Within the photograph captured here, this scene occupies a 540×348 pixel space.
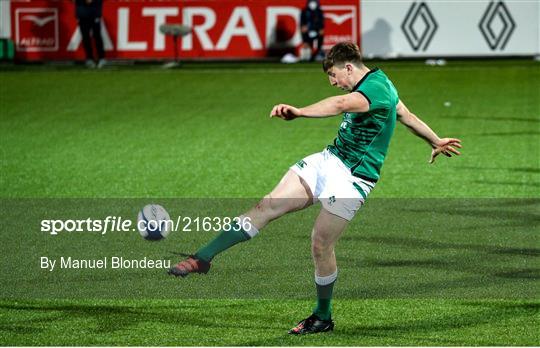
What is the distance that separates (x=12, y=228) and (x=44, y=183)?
291 cm

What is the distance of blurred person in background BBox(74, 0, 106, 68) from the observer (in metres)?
28.6

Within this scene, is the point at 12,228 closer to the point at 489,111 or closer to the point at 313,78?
the point at 489,111

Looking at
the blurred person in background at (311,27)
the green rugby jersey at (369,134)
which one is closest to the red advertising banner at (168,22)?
the blurred person in background at (311,27)

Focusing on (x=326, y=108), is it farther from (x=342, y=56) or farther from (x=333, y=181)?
(x=333, y=181)

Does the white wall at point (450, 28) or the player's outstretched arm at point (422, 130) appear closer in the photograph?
the player's outstretched arm at point (422, 130)

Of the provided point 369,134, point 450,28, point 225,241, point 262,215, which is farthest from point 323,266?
point 450,28

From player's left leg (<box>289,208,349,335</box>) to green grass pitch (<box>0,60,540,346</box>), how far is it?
153 mm

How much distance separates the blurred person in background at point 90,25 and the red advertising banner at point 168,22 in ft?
2.82

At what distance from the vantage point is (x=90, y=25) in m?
29.0

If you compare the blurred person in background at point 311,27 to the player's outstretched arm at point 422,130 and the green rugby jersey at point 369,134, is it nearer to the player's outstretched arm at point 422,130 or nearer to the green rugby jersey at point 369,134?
the player's outstretched arm at point 422,130

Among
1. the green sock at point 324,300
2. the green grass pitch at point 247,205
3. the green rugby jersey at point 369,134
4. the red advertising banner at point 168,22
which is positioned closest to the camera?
the green rugby jersey at point 369,134

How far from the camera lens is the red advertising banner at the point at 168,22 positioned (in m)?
30.2

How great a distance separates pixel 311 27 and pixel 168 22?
352 cm

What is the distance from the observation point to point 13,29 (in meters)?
30.2
